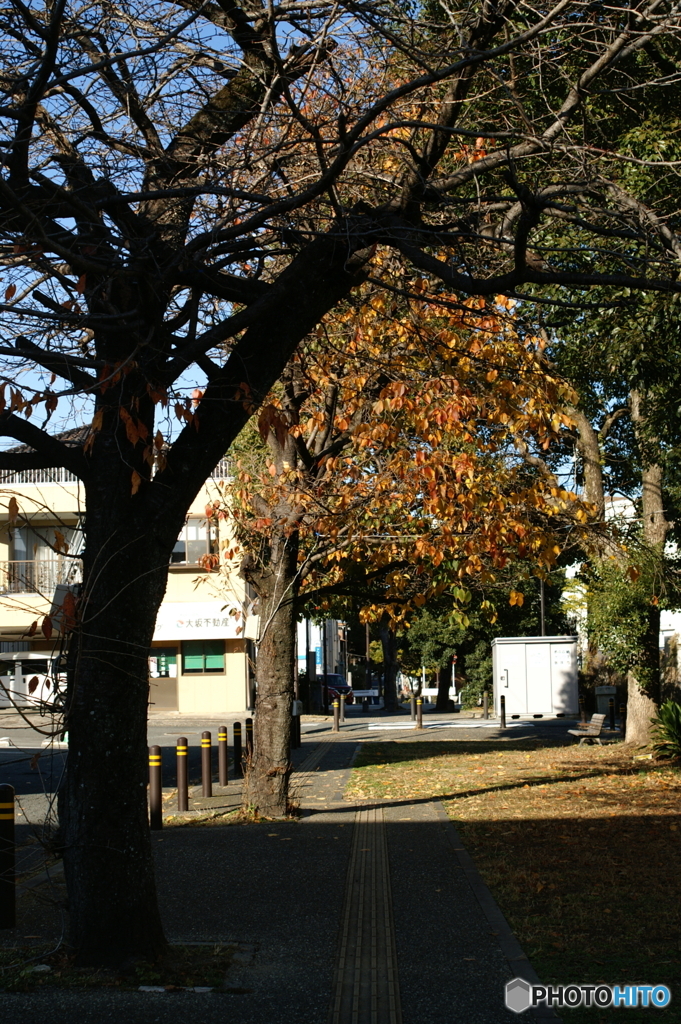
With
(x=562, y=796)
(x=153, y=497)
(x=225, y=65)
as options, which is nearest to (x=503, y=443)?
(x=562, y=796)

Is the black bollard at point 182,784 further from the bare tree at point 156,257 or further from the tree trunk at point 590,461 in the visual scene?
the tree trunk at point 590,461

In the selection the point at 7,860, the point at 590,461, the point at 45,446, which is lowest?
the point at 7,860

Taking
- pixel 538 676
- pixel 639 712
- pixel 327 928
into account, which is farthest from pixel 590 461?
pixel 327 928

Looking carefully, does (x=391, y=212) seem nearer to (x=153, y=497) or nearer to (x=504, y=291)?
(x=504, y=291)

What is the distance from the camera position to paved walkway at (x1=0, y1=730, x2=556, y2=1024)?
17.1 ft

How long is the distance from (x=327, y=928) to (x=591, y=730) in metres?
16.1

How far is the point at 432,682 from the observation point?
79.8 metres

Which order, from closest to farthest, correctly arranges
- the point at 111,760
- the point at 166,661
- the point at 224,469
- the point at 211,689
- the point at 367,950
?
the point at 111,760 < the point at 367,950 < the point at 224,469 < the point at 211,689 < the point at 166,661

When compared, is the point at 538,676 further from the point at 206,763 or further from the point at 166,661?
the point at 206,763

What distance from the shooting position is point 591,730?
22000mm

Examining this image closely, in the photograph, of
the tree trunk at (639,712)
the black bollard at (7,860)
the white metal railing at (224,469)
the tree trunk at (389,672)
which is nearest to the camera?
the black bollard at (7,860)

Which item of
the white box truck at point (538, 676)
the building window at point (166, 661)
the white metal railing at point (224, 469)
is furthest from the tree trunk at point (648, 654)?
the building window at point (166, 661)

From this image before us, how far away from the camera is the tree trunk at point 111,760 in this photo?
5.75m

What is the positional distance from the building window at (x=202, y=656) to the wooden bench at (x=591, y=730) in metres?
19.8
